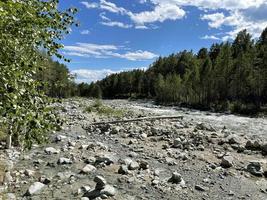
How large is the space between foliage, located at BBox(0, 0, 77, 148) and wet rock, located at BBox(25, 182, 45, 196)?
5.59 meters

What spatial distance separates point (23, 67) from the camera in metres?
3.34

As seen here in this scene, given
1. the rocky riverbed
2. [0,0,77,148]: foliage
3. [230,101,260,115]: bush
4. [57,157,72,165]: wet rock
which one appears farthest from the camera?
[230,101,260,115]: bush

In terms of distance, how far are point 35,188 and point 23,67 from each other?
6723mm

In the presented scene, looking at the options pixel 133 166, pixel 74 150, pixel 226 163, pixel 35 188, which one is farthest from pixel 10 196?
pixel 226 163

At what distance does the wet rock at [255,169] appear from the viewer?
11766 mm

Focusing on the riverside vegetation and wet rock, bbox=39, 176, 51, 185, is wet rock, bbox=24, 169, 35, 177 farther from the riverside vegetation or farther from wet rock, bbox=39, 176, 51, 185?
wet rock, bbox=39, 176, 51, 185

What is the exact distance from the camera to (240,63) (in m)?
56.9

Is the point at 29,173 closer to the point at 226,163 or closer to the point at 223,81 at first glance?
the point at 226,163

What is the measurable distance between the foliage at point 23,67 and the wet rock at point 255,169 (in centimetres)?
999

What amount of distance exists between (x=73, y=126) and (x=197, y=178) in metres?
13.1

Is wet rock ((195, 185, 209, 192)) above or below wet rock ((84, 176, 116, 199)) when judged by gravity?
below

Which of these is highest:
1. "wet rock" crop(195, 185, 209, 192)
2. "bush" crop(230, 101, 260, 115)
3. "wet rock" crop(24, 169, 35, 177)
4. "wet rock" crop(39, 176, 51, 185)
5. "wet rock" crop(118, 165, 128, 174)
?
"bush" crop(230, 101, 260, 115)

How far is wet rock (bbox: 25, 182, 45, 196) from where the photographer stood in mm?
8898

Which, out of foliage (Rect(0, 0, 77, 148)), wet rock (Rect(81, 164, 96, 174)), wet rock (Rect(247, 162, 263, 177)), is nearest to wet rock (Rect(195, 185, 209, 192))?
wet rock (Rect(247, 162, 263, 177))
